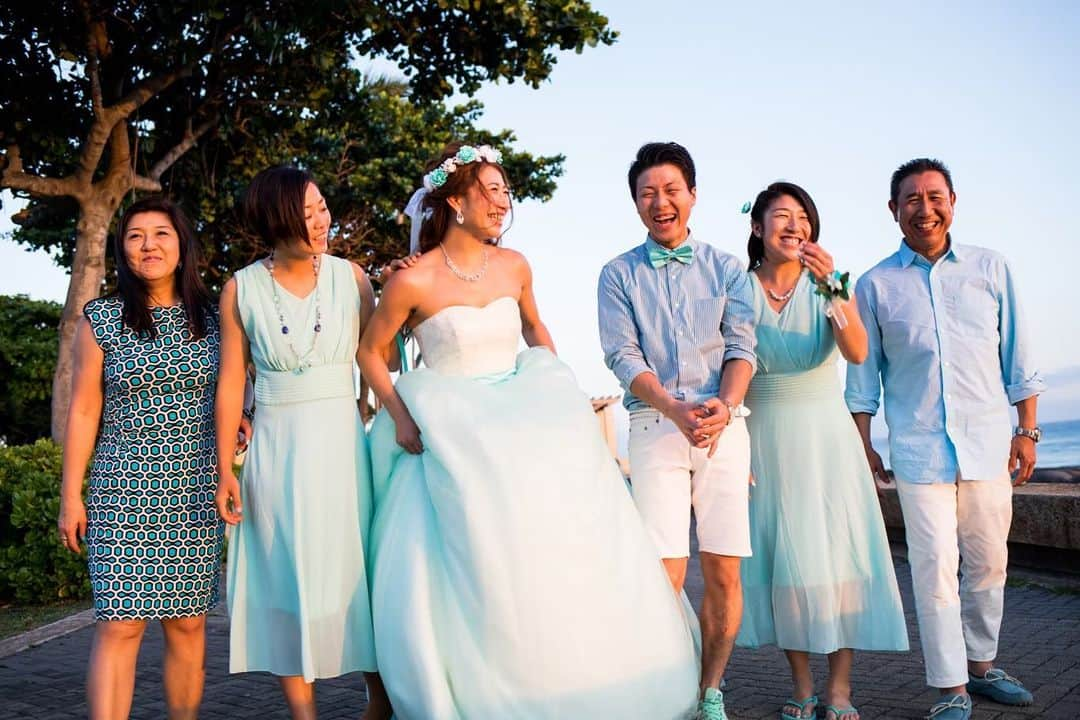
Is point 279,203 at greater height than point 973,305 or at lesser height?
greater

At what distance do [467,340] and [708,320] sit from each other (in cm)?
112

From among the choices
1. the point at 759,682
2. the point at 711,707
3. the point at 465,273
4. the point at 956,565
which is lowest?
the point at 759,682

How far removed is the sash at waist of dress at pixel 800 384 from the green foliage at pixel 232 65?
25.1 feet

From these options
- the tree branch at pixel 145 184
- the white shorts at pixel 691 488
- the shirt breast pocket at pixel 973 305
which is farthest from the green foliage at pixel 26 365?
the shirt breast pocket at pixel 973 305

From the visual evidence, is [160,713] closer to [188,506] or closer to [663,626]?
[188,506]

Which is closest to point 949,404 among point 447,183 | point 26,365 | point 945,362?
point 945,362

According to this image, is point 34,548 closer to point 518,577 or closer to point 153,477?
point 153,477

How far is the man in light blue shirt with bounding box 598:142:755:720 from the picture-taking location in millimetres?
4441

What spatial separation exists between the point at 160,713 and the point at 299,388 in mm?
2095

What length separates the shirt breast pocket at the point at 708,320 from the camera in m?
4.61

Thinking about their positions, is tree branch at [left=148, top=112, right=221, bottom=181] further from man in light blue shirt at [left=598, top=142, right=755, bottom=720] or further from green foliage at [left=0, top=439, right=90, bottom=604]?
man in light blue shirt at [left=598, top=142, right=755, bottom=720]

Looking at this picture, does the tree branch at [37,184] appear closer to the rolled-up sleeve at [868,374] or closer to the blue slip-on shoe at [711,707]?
the rolled-up sleeve at [868,374]

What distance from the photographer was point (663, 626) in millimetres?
3938

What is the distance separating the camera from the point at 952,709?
4285mm
